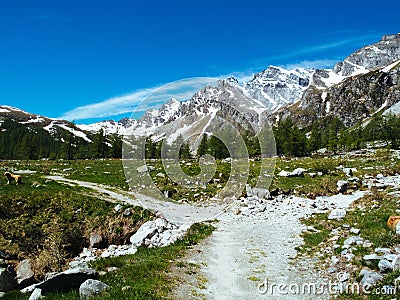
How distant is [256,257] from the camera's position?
49.3ft

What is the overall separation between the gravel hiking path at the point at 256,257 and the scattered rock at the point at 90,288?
2323 millimetres

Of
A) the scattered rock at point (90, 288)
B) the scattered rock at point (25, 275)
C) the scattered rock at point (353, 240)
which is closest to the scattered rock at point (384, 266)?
the scattered rock at point (353, 240)

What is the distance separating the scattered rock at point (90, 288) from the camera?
32.2 ft

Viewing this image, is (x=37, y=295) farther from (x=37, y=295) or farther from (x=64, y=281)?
(x=64, y=281)

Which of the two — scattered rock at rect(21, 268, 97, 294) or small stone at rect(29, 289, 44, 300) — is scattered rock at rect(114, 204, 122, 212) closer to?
scattered rock at rect(21, 268, 97, 294)

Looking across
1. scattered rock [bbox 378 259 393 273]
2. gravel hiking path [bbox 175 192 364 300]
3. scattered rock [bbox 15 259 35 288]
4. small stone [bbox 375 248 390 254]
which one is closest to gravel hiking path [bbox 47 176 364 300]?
gravel hiking path [bbox 175 192 364 300]

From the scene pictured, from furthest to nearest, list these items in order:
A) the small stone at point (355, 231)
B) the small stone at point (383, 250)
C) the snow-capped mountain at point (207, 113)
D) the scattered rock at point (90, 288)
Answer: the snow-capped mountain at point (207, 113), the small stone at point (355, 231), the small stone at point (383, 250), the scattered rock at point (90, 288)

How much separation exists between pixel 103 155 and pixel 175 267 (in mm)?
100265

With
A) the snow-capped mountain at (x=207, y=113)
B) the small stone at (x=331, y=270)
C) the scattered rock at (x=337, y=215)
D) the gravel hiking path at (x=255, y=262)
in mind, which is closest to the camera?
the gravel hiking path at (x=255, y=262)

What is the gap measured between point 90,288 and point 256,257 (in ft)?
25.6

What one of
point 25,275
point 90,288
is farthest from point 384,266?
point 25,275

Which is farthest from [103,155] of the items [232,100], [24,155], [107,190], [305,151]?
[232,100]

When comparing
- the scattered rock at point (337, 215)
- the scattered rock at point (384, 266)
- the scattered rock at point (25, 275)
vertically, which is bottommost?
the scattered rock at point (25, 275)

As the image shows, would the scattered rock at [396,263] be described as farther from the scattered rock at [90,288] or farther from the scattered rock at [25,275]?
the scattered rock at [25,275]
